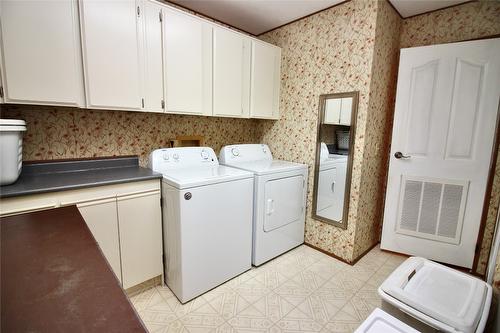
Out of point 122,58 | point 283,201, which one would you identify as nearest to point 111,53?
point 122,58

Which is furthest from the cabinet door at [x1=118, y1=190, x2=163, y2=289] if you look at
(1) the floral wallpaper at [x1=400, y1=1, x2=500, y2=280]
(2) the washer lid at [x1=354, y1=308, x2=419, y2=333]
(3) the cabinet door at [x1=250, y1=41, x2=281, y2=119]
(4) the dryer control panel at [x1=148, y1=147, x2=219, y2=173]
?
(1) the floral wallpaper at [x1=400, y1=1, x2=500, y2=280]

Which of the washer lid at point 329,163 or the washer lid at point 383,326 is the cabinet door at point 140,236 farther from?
the washer lid at point 329,163

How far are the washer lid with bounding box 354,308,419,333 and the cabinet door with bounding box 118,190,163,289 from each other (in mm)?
1525

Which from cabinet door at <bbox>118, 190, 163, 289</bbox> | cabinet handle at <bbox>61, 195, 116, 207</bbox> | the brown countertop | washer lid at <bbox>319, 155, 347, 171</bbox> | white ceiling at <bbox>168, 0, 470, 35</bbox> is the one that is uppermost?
white ceiling at <bbox>168, 0, 470, 35</bbox>

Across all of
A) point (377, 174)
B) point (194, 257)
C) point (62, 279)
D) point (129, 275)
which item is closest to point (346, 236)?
point (377, 174)

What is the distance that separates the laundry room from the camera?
1402 mm

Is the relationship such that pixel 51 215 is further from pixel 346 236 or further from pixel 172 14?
pixel 346 236

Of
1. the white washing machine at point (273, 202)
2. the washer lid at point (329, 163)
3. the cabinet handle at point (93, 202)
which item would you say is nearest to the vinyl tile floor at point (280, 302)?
the white washing machine at point (273, 202)

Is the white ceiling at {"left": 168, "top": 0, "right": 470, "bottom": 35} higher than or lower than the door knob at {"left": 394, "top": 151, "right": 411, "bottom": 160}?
higher

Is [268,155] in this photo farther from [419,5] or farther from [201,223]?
[419,5]

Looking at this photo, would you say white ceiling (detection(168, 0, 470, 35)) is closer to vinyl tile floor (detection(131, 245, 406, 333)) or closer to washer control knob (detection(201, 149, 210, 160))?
washer control knob (detection(201, 149, 210, 160))

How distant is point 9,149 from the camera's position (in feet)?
4.36

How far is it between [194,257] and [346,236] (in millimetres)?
1488

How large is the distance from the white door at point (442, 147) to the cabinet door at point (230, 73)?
1555mm
